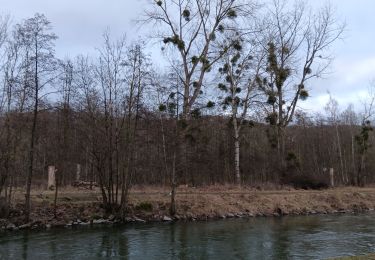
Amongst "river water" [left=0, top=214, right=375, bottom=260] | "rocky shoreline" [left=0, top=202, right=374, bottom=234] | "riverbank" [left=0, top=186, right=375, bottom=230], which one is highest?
"riverbank" [left=0, top=186, right=375, bottom=230]

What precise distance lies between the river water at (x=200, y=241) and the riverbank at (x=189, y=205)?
5.67 ft

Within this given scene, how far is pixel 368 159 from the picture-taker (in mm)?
63938

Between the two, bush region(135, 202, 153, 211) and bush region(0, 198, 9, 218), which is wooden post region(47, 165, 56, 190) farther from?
bush region(135, 202, 153, 211)

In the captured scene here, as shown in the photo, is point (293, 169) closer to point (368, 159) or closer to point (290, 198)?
point (290, 198)

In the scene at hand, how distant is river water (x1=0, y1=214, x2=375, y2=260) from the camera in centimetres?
1659

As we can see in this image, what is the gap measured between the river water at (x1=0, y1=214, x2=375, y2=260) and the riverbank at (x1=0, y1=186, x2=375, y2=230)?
1728 mm

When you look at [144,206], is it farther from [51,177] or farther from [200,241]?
[200,241]

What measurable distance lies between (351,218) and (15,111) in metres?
20.8

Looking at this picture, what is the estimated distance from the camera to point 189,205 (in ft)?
94.2

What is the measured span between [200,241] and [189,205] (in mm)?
9213

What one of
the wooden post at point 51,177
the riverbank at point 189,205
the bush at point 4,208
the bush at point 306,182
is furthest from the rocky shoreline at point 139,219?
the wooden post at point 51,177

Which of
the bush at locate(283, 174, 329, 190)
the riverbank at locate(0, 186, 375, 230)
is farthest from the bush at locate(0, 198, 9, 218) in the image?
the bush at locate(283, 174, 329, 190)

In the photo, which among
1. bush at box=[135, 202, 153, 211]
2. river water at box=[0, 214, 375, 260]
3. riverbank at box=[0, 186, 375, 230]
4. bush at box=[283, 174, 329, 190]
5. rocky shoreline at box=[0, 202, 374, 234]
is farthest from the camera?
bush at box=[283, 174, 329, 190]

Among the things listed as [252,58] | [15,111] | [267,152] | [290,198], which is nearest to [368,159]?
[267,152]
